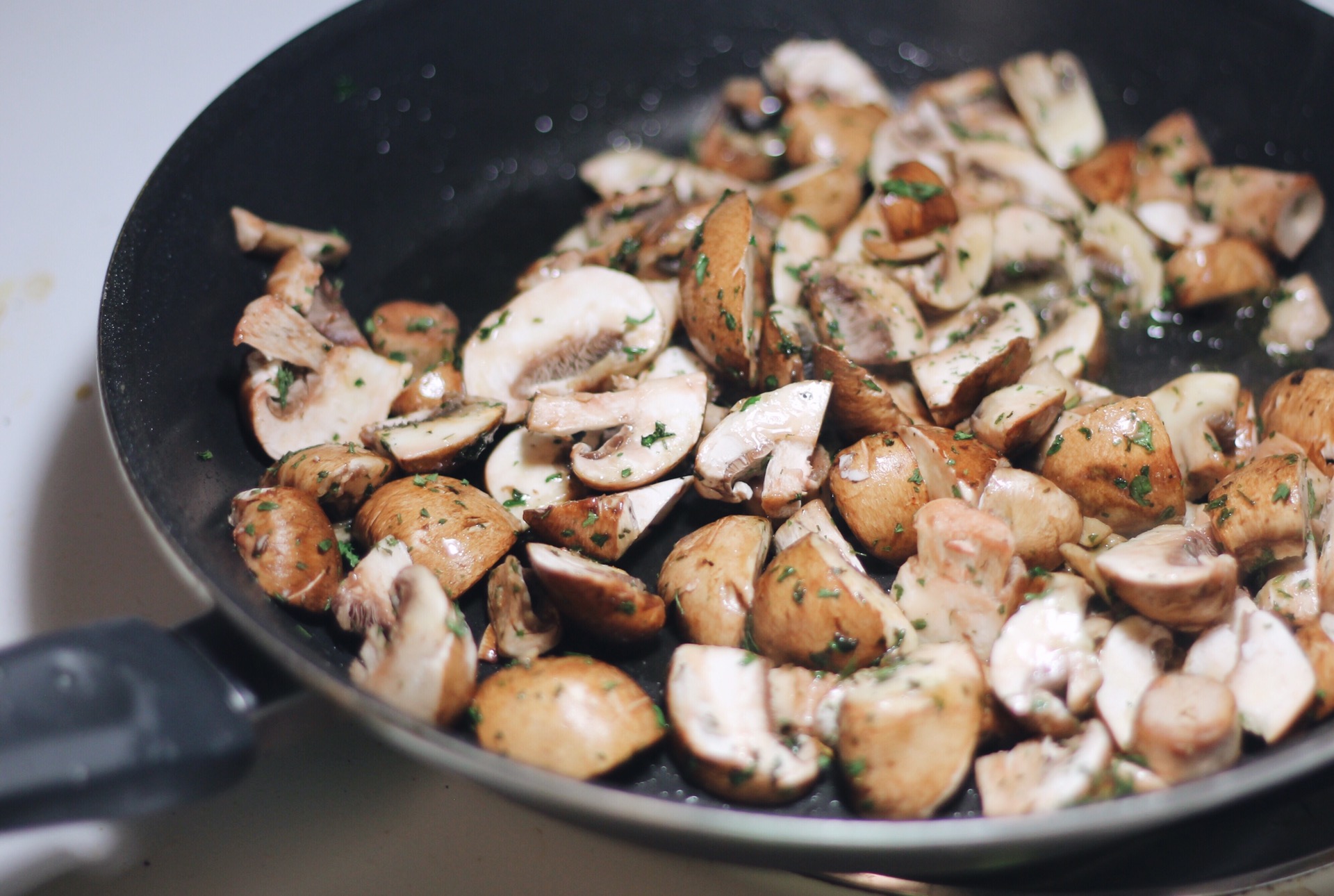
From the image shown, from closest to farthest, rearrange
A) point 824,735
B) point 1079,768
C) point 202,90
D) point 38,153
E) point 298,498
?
point 1079,768
point 824,735
point 298,498
point 38,153
point 202,90

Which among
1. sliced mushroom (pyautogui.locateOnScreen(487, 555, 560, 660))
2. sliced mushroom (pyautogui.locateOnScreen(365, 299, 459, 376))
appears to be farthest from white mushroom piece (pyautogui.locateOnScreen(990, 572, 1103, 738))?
sliced mushroom (pyautogui.locateOnScreen(365, 299, 459, 376))

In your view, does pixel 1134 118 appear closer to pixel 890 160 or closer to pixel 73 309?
pixel 890 160

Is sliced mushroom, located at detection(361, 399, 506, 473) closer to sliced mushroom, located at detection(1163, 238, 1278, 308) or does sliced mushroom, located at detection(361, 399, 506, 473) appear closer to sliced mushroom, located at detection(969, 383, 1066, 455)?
sliced mushroom, located at detection(969, 383, 1066, 455)

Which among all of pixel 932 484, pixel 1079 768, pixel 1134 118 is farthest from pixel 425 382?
pixel 1134 118

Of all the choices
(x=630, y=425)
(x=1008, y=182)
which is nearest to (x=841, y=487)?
(x=630, y=425)

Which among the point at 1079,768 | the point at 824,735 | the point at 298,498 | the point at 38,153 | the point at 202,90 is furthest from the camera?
the point at 202,90

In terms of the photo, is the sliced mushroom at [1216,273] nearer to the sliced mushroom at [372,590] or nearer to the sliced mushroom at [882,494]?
the sliced mushroom at [882,494]

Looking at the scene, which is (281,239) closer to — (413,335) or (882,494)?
(413,335)
